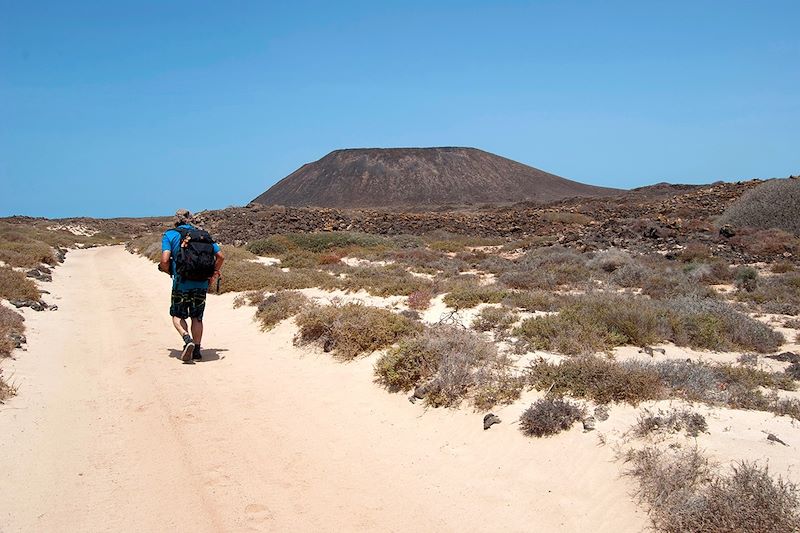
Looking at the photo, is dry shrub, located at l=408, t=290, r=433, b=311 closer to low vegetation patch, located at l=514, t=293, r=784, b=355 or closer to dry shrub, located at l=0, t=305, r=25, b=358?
low vegetation patch, located at l=514, t=293, r=784, b=355

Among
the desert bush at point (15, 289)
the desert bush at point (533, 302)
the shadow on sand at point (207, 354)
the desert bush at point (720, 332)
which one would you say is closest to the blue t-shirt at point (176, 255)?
the shadow on sand at point (207, 354)

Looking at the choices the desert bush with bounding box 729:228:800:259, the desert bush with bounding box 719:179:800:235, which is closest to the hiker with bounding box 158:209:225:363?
the desert bush with bounding box 729:228:800:259

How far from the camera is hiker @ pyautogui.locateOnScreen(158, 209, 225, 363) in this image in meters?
6.73

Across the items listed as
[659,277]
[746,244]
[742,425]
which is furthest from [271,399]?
[746,244]

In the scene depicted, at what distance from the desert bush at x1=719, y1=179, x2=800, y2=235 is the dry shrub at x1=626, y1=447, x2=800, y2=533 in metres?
20.1

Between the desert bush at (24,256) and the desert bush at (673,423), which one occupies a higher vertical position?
the desert bush at (24,256)

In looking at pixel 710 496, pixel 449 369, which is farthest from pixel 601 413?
pixel 449 369

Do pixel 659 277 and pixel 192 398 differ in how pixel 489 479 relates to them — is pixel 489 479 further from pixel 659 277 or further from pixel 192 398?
pixel 659 277

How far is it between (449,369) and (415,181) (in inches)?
2838

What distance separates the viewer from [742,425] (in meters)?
3.95

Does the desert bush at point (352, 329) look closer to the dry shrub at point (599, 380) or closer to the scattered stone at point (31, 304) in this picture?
the dry shrub at point (599, 380)

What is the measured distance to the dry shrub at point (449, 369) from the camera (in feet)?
16.5

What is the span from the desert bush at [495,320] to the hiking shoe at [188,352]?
373 centimetres

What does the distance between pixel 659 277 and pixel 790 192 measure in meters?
13.0
